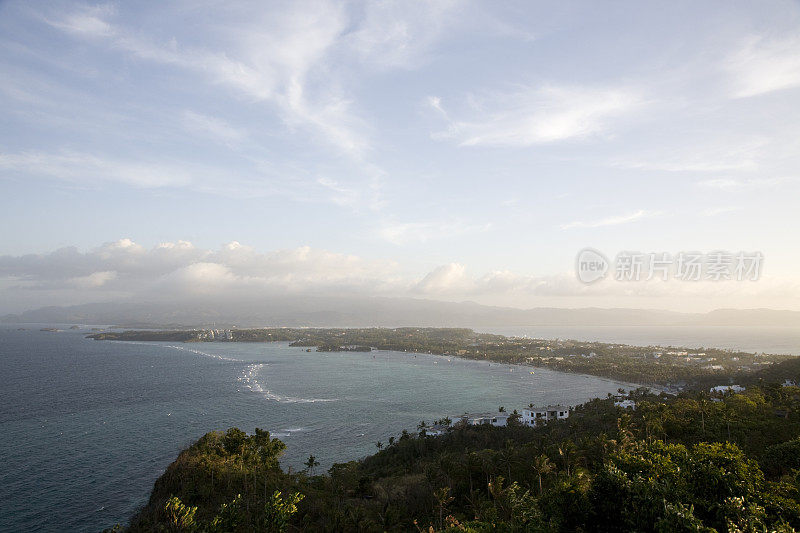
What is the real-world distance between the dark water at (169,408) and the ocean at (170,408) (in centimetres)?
16

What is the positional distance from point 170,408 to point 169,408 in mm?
136

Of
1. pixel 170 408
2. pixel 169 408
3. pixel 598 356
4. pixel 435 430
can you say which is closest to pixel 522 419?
pixel 435 430

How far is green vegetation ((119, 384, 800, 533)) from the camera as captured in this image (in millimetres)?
11945

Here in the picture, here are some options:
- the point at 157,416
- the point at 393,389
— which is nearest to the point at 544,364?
the point at 393,389

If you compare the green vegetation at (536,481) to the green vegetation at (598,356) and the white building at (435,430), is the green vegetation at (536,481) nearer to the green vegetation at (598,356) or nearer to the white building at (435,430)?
the white building at (435,430)

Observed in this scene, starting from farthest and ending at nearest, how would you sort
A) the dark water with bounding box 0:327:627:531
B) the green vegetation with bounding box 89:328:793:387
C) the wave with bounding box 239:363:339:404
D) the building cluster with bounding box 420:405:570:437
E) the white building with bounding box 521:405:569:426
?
the green vegetation with bounding box 89:328:793:387
the wave with bounding box 239:363:339:404
the white building with bounding box 521:405:569:426
the building cluster with bounding box 420:405:570:437
the dark water with bounding box 0:327:627:531

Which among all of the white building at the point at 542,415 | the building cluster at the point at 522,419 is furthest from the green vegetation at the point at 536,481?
the white building at the point at 542,415

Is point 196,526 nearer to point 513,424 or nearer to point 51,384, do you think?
point 513,424

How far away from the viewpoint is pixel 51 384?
2854 inches

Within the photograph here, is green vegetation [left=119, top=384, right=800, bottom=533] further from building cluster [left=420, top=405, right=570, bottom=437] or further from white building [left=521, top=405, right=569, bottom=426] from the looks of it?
white building [left=521, top=405, right=569, bottom=426]

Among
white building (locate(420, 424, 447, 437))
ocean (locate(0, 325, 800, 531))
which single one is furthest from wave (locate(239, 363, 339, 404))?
white building (locate(420, 424, 447, 437))

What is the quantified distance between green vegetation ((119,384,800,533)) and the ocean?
19.6ft

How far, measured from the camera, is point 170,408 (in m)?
57.8

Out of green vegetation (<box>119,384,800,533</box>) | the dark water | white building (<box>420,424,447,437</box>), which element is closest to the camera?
green vegetation (<box>119,384,800,533</box>)
